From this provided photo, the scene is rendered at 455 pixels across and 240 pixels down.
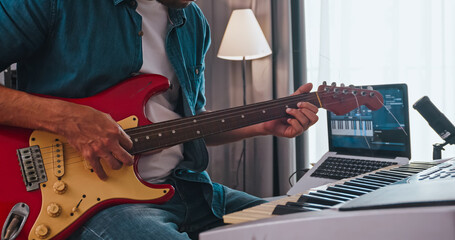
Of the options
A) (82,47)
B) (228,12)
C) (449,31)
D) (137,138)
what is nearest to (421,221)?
(137,138)

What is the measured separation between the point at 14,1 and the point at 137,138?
0.43 m

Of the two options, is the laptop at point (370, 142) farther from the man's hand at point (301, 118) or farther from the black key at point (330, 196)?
the black key at point (330, 196)

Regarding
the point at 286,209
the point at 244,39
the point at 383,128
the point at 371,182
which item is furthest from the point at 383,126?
the point at 244,39

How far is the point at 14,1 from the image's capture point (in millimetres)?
901

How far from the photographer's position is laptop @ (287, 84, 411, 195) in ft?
4.25

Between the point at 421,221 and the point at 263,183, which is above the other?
the point at 421,221

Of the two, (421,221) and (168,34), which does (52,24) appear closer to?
(168,34)

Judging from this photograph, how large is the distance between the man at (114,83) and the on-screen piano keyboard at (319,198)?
29cm

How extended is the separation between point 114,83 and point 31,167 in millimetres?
293

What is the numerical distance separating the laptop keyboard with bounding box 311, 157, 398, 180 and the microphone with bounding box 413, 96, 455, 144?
7.4 inches

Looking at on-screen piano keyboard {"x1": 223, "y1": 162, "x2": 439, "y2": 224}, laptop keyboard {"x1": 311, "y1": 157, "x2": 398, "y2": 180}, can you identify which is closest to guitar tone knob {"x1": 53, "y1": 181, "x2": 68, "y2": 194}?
on-screen piano keyboard {"x1": 223, "y1": 162, "x2": 439, "y2": 224}

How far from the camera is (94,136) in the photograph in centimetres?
86

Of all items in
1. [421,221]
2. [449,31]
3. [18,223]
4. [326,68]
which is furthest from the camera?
[326,68]

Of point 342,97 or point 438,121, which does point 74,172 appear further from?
point 438,121
